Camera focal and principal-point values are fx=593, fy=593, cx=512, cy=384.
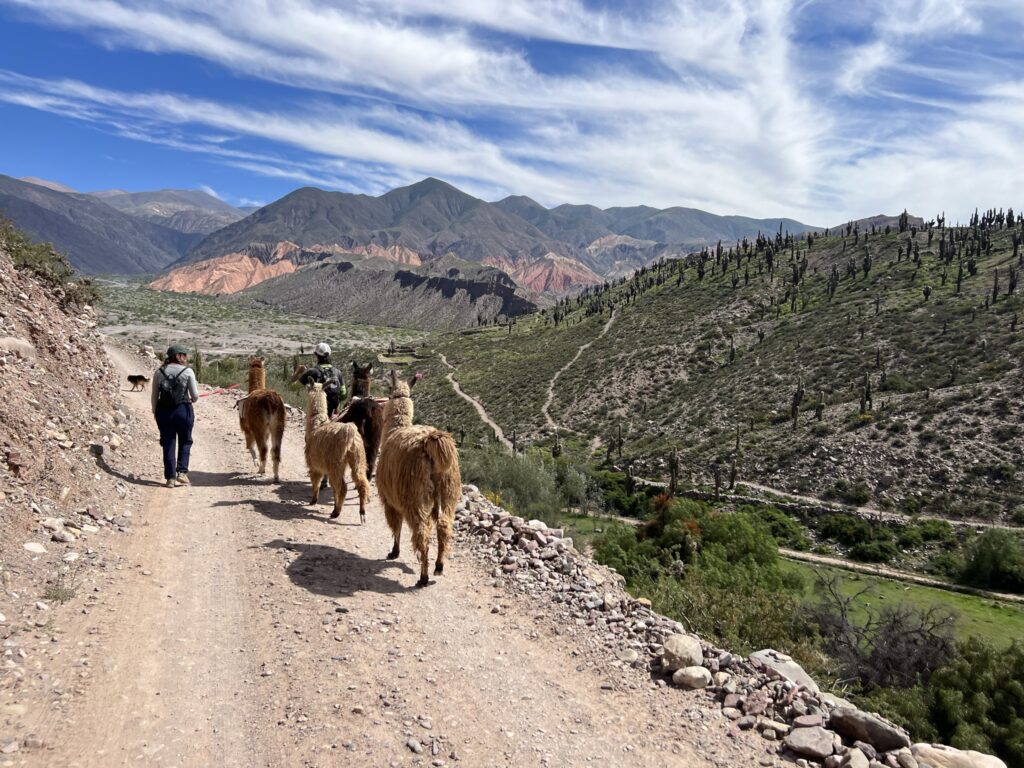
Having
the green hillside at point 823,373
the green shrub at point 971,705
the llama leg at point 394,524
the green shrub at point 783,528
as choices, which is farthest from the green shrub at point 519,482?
the green hillside at point 823,373

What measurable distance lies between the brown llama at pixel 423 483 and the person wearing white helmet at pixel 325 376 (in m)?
3.96

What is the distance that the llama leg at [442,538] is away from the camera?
664 cm

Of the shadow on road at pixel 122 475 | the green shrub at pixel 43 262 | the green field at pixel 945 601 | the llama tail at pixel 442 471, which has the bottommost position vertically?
the green field at pixel 945 601

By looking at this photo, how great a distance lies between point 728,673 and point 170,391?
8.37 meters

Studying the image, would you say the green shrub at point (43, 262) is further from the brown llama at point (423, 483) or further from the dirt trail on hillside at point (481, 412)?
the dirt trail on hillside at point (481, 412)

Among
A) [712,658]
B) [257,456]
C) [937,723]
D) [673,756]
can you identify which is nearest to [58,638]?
[673,756]

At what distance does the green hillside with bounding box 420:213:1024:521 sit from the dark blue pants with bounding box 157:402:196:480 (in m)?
38.1

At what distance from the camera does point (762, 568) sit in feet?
46.8

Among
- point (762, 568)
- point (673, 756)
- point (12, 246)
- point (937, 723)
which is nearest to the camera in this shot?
point (673, 756)

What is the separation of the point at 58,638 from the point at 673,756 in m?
4.73

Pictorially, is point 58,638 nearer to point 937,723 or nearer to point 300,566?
point 300,566

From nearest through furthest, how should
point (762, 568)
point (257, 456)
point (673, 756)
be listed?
point (673, 756) < point (257, 456) < point (762, 568)

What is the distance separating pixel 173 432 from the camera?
29.6ft

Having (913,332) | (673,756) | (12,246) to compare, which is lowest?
(673,756)
